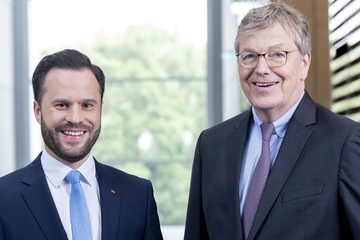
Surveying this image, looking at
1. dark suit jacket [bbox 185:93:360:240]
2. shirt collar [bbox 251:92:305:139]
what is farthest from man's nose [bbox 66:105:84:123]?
shirt collar [bbox 251:92:305:139]

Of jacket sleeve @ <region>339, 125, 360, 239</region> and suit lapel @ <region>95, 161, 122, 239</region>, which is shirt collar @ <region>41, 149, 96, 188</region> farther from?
jacket sleeve @ <region>339, 125, 360, 239</region>

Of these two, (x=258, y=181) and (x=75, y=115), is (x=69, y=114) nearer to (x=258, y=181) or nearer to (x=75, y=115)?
(x=75, y=115)

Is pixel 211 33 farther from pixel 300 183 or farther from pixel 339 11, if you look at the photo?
pixel 300 183

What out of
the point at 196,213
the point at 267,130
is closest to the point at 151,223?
the point at 196,213

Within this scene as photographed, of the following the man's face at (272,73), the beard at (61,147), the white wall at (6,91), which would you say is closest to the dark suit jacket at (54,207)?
the beard at (61,147)

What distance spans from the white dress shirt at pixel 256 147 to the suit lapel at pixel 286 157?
0.11 ft

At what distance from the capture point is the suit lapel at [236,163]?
2340 millimetres

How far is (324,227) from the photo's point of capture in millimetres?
2189

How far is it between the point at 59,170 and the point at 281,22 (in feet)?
3.03

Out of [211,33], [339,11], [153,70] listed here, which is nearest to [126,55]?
[153,70]

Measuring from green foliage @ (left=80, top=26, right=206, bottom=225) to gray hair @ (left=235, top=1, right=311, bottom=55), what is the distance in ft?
19.6

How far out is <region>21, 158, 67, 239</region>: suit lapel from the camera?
2297 millimetres

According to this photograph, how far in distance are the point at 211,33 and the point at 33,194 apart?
6.09 metres

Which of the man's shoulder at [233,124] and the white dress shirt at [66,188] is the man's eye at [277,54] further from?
the white dress shirt at [66,188]
